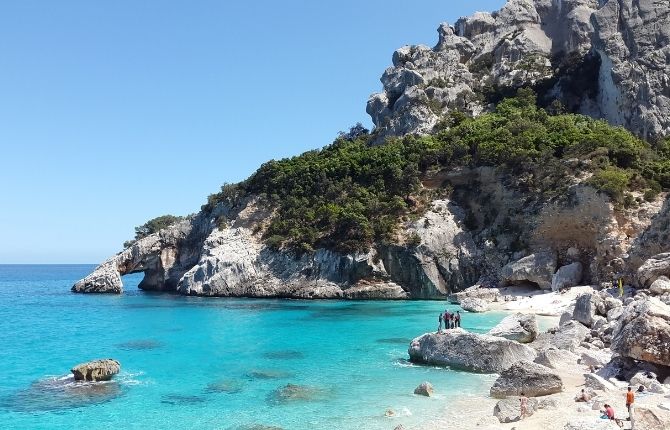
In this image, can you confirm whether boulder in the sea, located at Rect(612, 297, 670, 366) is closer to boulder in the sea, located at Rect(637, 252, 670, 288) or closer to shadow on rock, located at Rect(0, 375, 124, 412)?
boulder in the sea, located at Rect(637, 252, 670, 288)

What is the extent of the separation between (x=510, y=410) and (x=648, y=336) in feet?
16.0

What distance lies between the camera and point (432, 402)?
16016 millimetres

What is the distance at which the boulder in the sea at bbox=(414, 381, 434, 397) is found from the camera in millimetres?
16719

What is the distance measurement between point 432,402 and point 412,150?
44676mm

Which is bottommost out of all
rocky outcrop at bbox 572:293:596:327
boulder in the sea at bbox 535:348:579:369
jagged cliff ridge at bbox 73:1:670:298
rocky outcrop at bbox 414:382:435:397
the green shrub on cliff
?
rocky outcrop at bbox 414:382:435:397

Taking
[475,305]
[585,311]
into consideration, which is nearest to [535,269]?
[475,305]

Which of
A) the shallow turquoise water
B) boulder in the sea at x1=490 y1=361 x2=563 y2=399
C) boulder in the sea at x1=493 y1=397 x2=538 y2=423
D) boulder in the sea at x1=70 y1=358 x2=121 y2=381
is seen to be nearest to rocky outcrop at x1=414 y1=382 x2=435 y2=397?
the shallow turquoise water

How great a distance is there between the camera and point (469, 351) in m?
20.1

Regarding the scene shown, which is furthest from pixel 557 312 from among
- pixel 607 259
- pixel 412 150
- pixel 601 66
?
pixel 601 66

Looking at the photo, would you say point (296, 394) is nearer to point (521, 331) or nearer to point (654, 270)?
point (521, 331)

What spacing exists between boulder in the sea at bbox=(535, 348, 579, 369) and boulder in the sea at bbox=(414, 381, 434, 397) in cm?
495

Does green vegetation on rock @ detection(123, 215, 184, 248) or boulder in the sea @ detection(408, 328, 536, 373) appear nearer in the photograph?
boulder in the sea @ detection(408, 328, 536, 373)

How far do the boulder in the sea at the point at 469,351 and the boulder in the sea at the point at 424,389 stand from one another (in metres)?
3.43

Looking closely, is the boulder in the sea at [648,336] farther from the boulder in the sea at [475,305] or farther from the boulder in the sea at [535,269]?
the boulder in the sea at [535,269]
